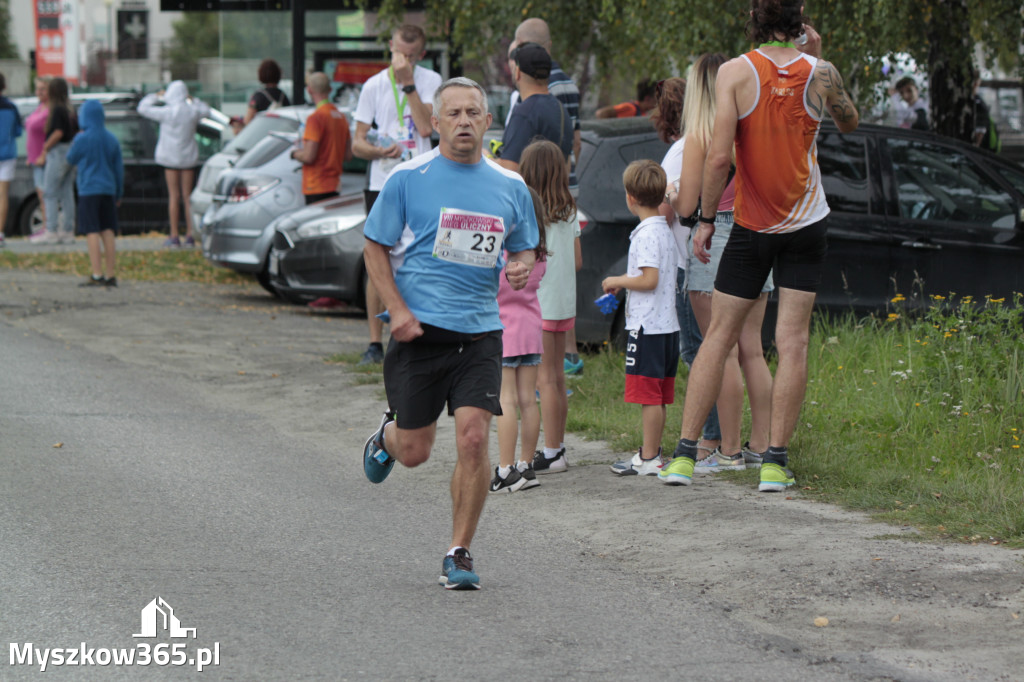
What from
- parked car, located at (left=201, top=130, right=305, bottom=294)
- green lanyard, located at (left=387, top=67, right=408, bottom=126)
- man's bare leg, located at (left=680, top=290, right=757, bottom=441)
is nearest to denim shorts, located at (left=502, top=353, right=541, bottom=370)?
man's bare leg, located at (left=680, top=290, right=757, bottom=441)

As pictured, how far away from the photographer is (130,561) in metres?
5.46

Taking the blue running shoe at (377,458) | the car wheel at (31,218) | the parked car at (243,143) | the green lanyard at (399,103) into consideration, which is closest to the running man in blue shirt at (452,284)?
the blue running shoe at (377,458)

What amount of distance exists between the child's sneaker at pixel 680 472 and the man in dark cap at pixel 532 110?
82.7 inches

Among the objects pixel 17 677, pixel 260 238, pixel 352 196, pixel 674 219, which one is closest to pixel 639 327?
pixel 674 219

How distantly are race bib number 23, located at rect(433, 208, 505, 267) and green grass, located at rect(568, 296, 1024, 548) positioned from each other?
2152 millimetres

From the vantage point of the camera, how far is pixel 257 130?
1634 cm

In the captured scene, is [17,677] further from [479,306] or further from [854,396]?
[854,396]

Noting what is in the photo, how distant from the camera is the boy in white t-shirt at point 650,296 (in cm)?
680

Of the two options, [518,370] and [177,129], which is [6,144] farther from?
[518,370]

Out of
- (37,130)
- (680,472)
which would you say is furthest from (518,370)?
(37,130)

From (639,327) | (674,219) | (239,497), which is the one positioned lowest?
(239,497)

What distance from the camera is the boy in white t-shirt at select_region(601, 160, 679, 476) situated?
6.80 metres

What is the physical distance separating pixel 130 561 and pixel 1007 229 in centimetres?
667

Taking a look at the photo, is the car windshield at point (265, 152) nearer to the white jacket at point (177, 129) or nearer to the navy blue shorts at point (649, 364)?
the white jacket at point (177, 129)
